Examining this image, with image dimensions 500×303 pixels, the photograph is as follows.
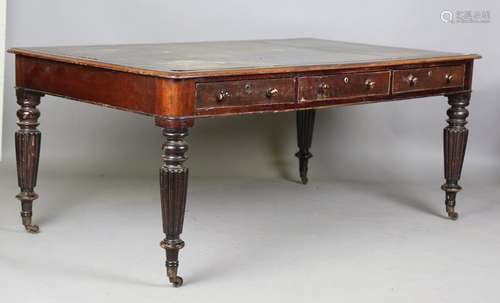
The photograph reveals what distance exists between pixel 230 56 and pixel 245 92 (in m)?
0.45

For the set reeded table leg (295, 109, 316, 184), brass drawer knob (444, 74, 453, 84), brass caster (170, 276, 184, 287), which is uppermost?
brass drawer knob (444, 74, 453, 84)

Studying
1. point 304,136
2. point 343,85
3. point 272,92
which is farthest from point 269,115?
point 272,92

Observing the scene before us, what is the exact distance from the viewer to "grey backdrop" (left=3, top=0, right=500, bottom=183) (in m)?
5.91

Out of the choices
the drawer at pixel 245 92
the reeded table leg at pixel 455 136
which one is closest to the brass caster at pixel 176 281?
the drawer at pixel 245 92

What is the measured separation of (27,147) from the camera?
452cm

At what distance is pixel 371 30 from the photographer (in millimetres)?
6137

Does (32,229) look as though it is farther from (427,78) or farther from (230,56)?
(427,78)

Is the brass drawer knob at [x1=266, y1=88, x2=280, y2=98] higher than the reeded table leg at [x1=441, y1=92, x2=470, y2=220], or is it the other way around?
the brass drawer knob at [x1=266, y1=88, x2=280, y2=98]

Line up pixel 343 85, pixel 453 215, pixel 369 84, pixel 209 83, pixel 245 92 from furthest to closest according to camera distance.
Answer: pixel 453 215, pixel 369 84, pixel 343 85, pixel 245 92, pixel 209 83

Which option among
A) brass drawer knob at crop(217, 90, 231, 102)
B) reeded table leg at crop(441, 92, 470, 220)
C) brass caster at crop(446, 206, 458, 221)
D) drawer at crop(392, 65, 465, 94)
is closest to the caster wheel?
brass caster at crop(446, 206, 458, 221)

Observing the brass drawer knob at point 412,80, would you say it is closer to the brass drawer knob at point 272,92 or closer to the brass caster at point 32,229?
the brass drawer knob at point 272,92

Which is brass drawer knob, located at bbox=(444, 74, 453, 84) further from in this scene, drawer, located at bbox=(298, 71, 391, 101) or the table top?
drawer, located at bbox=(298, 71, 391, 101)

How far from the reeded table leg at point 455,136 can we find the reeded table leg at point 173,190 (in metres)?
1.56

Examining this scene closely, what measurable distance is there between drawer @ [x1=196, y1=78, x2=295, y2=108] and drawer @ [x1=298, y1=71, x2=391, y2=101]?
81 mm
